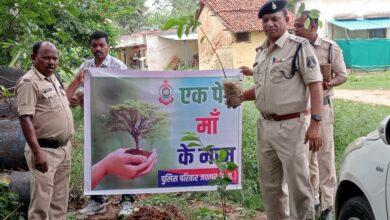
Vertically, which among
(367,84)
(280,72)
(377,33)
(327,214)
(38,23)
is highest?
(377,33)

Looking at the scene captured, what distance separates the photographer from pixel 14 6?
227 inches

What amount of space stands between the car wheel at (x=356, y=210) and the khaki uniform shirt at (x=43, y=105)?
86.6 inches

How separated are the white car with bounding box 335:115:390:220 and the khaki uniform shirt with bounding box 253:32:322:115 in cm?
54

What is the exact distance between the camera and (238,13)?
27953 mm

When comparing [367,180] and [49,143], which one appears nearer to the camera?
[367,180]

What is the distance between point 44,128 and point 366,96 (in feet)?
Result: 43.4

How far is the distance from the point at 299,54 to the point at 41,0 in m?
3.21

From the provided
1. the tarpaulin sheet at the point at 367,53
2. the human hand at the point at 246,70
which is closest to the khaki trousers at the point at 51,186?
the human hand at the point at 246,70

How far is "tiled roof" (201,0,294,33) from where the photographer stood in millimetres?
26562

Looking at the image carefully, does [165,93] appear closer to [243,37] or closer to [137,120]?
[137,120]

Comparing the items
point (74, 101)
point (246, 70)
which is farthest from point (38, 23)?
point (246, 70)

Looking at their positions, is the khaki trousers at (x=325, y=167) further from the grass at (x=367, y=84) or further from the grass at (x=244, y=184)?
the grass at (x=367, y=84)

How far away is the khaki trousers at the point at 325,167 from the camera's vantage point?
4879 millimetres

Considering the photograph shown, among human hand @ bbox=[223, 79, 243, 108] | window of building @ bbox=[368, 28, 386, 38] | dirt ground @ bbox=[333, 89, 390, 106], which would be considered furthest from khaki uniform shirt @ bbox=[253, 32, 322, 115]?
window of building @ bbox=[368, 28, 386, 38]
